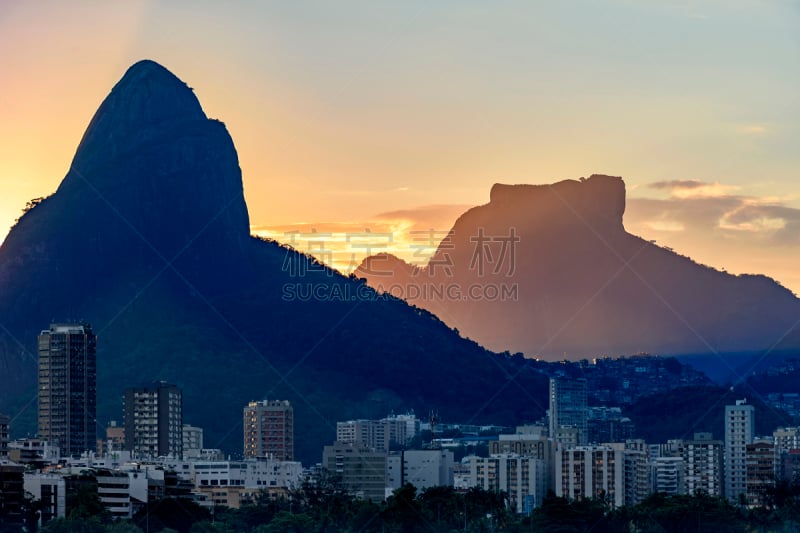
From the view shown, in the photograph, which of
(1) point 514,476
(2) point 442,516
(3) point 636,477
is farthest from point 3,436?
(3) point 636,477

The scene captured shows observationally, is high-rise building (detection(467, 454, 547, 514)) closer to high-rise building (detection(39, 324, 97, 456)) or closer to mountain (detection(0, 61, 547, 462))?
high-rise building (detection(39, 324, 97, 456))

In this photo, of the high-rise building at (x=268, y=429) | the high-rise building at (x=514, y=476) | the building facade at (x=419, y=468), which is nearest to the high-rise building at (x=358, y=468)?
the building facade at (x=419, y=468)

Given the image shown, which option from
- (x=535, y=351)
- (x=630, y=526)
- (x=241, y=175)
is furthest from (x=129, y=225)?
(x=630, y=526)

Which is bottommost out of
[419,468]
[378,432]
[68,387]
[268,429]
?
[419,468]

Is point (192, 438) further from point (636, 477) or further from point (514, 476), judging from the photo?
point (636, 477)

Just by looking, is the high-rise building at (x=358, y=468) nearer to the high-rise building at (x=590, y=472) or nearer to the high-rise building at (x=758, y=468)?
the high-rise building at (x=590, y=472)

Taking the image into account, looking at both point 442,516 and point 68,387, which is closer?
point 442,516

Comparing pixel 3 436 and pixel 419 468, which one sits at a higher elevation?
pixel 3 436

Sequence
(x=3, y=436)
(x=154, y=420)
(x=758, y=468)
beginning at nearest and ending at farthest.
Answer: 1. (x=3, y=436)
2. (x=758, y=468)
3. (x=154, y=420)
